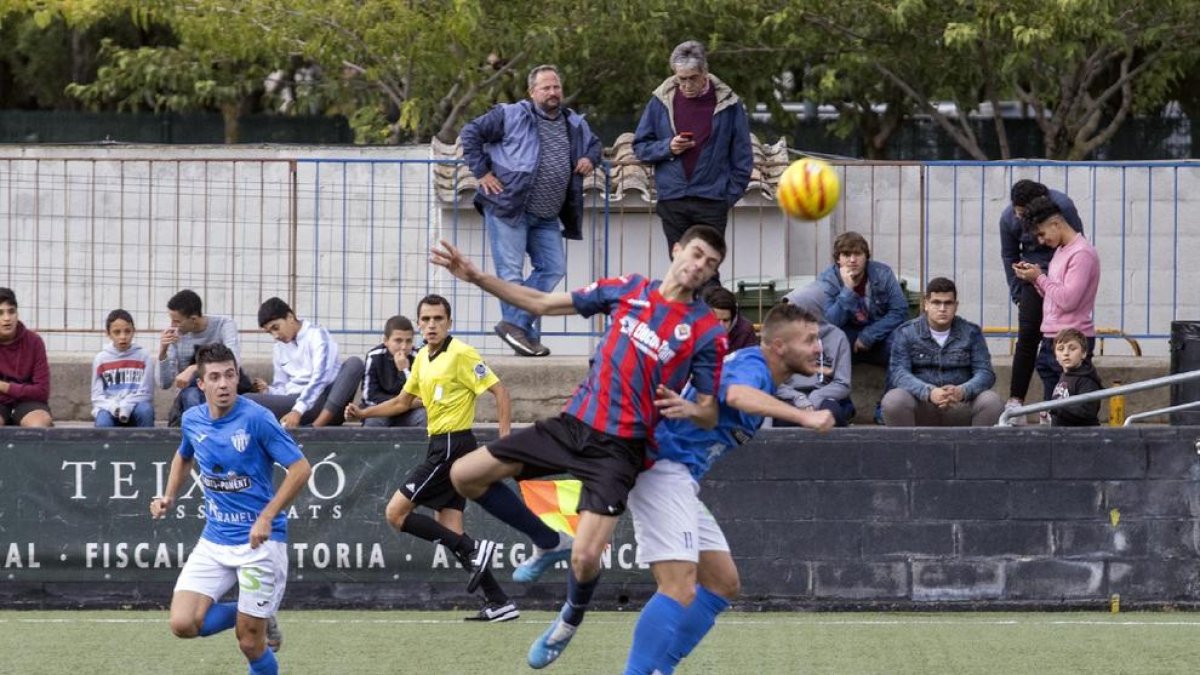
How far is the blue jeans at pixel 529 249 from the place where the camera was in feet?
42.9

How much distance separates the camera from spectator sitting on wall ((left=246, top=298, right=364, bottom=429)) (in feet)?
42.2

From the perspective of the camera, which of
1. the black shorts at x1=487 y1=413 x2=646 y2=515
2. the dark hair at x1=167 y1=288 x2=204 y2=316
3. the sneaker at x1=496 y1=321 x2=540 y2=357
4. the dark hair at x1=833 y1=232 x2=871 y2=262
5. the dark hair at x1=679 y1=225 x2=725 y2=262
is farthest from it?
the sneaker at x1=496 y1=321 x2=540 y2=357

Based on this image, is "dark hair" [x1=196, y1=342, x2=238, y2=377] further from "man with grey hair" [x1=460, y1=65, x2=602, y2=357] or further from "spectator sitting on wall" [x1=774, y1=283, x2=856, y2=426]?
"spectator sitting on wall" [x1=774, y1=283, x2=856, y2=426]

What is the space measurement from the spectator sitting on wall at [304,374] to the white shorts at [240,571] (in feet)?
12.4

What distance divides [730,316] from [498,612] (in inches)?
85.0

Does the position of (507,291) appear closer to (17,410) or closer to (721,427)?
(721,427)

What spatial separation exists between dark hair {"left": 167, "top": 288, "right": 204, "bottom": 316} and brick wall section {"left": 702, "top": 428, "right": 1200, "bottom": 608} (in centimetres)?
374

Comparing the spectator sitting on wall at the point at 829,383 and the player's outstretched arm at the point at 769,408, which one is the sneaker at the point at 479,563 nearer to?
the spectator sitting on wall at the point at 829,383

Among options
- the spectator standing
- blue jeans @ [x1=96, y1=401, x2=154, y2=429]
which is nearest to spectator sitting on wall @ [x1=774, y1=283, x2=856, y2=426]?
the spectator standing

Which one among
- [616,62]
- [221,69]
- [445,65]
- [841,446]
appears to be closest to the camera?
[841,446]

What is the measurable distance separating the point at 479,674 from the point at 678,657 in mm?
1320

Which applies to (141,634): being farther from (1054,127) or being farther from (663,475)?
(1054,127)

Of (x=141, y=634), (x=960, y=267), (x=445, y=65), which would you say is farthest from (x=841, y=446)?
(x=445, y=65)

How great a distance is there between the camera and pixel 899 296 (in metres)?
12.9
